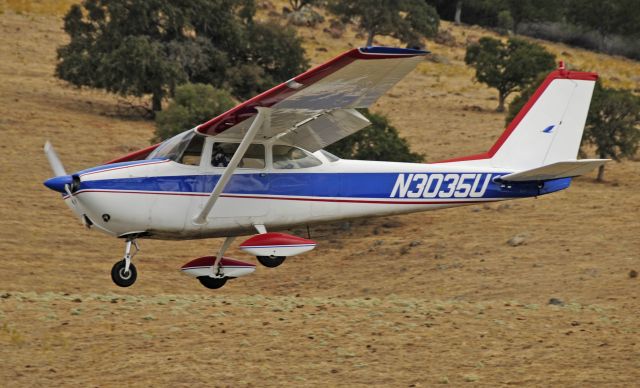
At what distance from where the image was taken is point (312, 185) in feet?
51.4

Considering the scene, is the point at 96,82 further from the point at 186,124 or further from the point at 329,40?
the point at 329,40

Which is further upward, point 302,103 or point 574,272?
point 302,103

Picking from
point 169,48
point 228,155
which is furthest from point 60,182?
point 169,48

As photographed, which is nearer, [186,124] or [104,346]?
[104,346]

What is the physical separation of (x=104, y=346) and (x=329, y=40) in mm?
47561

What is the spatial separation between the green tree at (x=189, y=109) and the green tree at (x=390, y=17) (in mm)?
22029

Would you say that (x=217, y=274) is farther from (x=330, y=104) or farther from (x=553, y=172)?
(x=553, y=172)

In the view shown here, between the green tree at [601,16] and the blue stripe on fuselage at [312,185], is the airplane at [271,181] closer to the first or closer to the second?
the blue stripe on fuselage at [312,185]

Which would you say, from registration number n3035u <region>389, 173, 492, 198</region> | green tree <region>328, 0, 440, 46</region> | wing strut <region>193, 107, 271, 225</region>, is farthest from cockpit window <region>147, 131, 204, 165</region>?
green tree <region>328, 0, 440, 46</region>

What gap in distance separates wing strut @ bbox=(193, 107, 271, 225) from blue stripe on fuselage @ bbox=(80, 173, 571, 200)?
0.90 feet

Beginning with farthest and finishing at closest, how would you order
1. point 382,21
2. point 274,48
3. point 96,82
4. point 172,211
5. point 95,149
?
point 382,21 < point 274,48 < point 96,82 < point 95,149 < point 172,211

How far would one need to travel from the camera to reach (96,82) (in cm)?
4353

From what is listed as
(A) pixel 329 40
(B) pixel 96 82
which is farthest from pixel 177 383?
(A) pixel 329 40

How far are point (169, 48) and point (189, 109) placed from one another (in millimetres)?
10809
